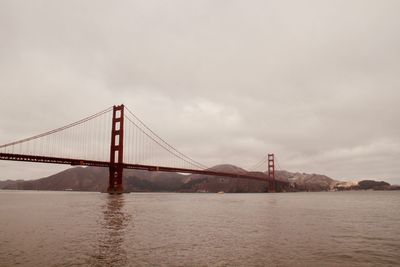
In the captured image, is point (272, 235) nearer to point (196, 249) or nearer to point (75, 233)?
point (196, 249)

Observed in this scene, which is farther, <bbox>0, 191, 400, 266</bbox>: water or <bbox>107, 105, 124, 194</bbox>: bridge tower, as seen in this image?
<bbox>107, 105, 124, 194</bbox>: bridge tower

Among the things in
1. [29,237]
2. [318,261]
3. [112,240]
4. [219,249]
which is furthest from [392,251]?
[29,237]

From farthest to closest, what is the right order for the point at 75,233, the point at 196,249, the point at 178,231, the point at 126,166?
the point at 126,166 < the point at 178,231 < the point at 75,233 < the point at 196,249

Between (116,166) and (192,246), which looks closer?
(192,246)

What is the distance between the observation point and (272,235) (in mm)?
18016

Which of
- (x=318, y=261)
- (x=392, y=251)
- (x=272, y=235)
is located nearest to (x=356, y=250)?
(x=392, y=251)

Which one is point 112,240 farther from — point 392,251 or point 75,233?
point 392,251

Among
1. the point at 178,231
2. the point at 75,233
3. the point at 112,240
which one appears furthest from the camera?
the point at 178,231

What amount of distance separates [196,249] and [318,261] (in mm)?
4951

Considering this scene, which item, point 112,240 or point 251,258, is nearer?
point 251,258

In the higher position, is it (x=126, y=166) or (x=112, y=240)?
(x=126, y=166)

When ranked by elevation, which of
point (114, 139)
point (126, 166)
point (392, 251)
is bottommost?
point (392, 251)

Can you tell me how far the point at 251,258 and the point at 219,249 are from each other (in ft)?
6.37

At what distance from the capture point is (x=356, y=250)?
563 inches
